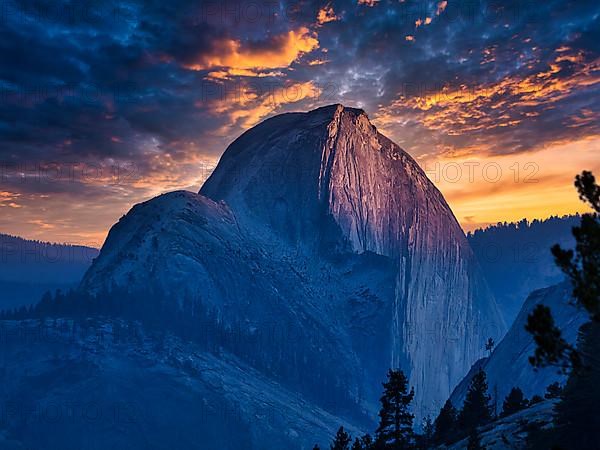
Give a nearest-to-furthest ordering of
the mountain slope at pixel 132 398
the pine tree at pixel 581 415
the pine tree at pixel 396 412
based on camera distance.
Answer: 1. the pine tree at pixel 581 415
2. the pine tree at pixel 396 412
3. the mountain slope at pixel 132 398

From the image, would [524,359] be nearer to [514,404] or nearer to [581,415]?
[514,404]

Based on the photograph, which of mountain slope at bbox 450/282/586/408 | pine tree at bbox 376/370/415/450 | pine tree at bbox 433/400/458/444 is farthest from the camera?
mountain slope at bbox 450/282/586/408

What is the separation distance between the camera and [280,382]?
18700cm

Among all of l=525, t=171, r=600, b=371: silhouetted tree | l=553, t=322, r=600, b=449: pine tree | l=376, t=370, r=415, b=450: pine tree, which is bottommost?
l=376, t=370, r=415, b=450: pine tree

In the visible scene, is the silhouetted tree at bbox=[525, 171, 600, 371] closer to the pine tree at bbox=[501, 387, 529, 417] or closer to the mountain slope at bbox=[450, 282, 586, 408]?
the pine tree at bbox=[501, 387, 529, 417]

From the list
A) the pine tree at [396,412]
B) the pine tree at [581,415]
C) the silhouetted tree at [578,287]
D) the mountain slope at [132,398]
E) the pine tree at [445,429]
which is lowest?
the mountain slope at [132,398]

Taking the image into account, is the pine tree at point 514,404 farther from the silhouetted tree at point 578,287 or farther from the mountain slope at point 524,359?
the mountain slope at point 524,359

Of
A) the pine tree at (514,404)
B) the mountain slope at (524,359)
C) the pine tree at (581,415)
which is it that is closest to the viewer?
the pine tree at (581,415)

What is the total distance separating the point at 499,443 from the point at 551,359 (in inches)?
769

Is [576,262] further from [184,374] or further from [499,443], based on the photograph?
[184,374]

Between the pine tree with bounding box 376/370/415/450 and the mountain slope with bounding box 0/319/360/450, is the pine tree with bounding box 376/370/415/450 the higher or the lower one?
the higher one

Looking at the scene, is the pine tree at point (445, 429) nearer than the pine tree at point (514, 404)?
Yes

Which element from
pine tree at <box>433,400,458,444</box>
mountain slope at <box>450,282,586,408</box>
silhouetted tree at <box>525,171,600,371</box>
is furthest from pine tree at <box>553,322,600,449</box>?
mountain slope at <box>450,282,586,408</box>

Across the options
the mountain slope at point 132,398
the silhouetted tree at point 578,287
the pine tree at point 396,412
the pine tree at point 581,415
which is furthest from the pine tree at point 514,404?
the mountain slope at point 132,398
